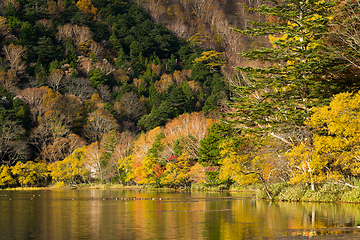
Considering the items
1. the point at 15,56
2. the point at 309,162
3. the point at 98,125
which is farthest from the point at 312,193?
the point at 15,56

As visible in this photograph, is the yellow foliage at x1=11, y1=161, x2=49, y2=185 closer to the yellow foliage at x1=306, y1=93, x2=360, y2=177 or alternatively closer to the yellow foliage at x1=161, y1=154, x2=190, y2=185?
the yellow foliage at x1=161, y1=154, x2=190, y2=185

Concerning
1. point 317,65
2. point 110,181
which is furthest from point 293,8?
point 110,181

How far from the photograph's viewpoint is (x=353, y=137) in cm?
2383

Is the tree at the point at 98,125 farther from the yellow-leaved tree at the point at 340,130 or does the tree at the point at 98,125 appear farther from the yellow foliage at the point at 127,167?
the yellow-leaved tree at the point at 340,130

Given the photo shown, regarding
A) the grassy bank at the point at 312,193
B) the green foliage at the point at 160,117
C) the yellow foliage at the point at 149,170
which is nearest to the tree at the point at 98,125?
the green foliage at the point at 160,117

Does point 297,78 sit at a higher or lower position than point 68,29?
lower

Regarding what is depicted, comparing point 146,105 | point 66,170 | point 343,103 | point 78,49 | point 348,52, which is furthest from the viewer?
A: point 78,49

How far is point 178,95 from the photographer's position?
104m

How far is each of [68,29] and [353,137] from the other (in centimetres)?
12221

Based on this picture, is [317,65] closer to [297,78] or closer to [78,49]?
[297,78]

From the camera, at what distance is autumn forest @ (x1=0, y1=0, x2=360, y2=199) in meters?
28.5

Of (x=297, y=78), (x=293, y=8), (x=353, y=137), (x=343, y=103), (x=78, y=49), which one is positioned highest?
(x=78, y=49)

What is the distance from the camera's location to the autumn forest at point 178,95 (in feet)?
93.4

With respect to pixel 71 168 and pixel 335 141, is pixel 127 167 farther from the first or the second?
pixel 335 141
